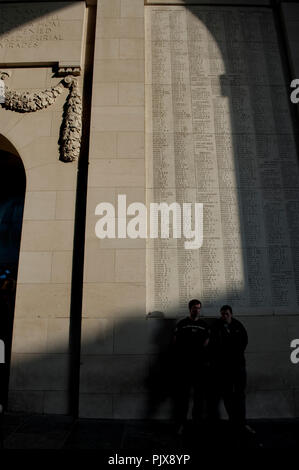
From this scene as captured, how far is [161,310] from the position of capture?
6.42m

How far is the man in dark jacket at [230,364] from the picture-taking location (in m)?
5.06

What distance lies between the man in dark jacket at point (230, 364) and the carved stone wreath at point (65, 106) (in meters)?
4.93

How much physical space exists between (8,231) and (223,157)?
6.49 metres

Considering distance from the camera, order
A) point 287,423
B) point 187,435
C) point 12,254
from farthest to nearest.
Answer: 1. point 12,254
2. point 287,423
3. point 187,435

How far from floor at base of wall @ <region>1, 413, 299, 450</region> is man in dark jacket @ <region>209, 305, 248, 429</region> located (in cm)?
36

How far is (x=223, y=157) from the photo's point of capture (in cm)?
736

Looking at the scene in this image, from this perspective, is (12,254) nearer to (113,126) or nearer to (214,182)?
(113,126)

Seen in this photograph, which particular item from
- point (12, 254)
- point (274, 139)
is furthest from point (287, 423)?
point (12, 254)

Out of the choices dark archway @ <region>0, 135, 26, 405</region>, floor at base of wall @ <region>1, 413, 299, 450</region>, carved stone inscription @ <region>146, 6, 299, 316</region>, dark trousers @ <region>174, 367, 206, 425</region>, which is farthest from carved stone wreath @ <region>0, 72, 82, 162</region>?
floor at base of wall @ <region>1, 413, 299, 450</region>

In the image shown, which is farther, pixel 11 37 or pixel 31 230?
pixel 11 37

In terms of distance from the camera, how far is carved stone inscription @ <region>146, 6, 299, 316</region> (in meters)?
6.60
